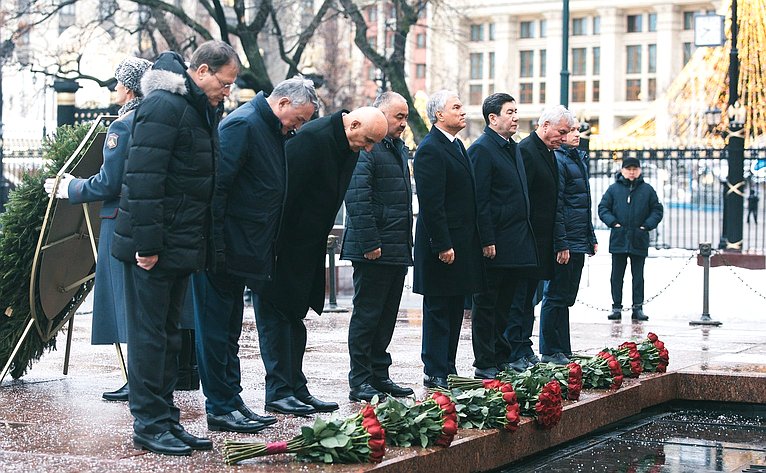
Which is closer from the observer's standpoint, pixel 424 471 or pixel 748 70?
pixel 424 471

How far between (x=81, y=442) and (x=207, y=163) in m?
1.47

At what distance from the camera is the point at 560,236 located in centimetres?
979

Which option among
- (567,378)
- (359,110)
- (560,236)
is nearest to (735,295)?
(560,236)

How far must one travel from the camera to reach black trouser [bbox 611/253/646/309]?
1462 centimetres

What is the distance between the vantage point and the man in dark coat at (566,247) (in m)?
9.95

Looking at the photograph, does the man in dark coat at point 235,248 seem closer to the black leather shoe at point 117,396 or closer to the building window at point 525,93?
the black leather shoe at point 117,396

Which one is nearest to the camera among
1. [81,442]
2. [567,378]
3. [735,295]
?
[81,442]

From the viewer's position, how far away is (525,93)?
112 m

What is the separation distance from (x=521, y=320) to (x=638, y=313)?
492cm

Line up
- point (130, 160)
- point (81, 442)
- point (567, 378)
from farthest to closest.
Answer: point (567, 378), point (81, 442), point (130, 160)

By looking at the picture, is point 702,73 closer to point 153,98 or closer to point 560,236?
point 560,236

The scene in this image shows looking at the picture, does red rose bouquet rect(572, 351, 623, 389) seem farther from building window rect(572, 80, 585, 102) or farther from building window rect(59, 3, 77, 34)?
building window rect(572, 80, 585, 102)

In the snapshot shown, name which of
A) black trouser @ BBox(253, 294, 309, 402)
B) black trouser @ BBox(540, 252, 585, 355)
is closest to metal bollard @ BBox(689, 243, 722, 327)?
black trouser @ BBox(540, 252, 585, 355)

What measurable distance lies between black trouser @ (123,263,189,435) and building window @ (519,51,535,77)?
10597 cm
